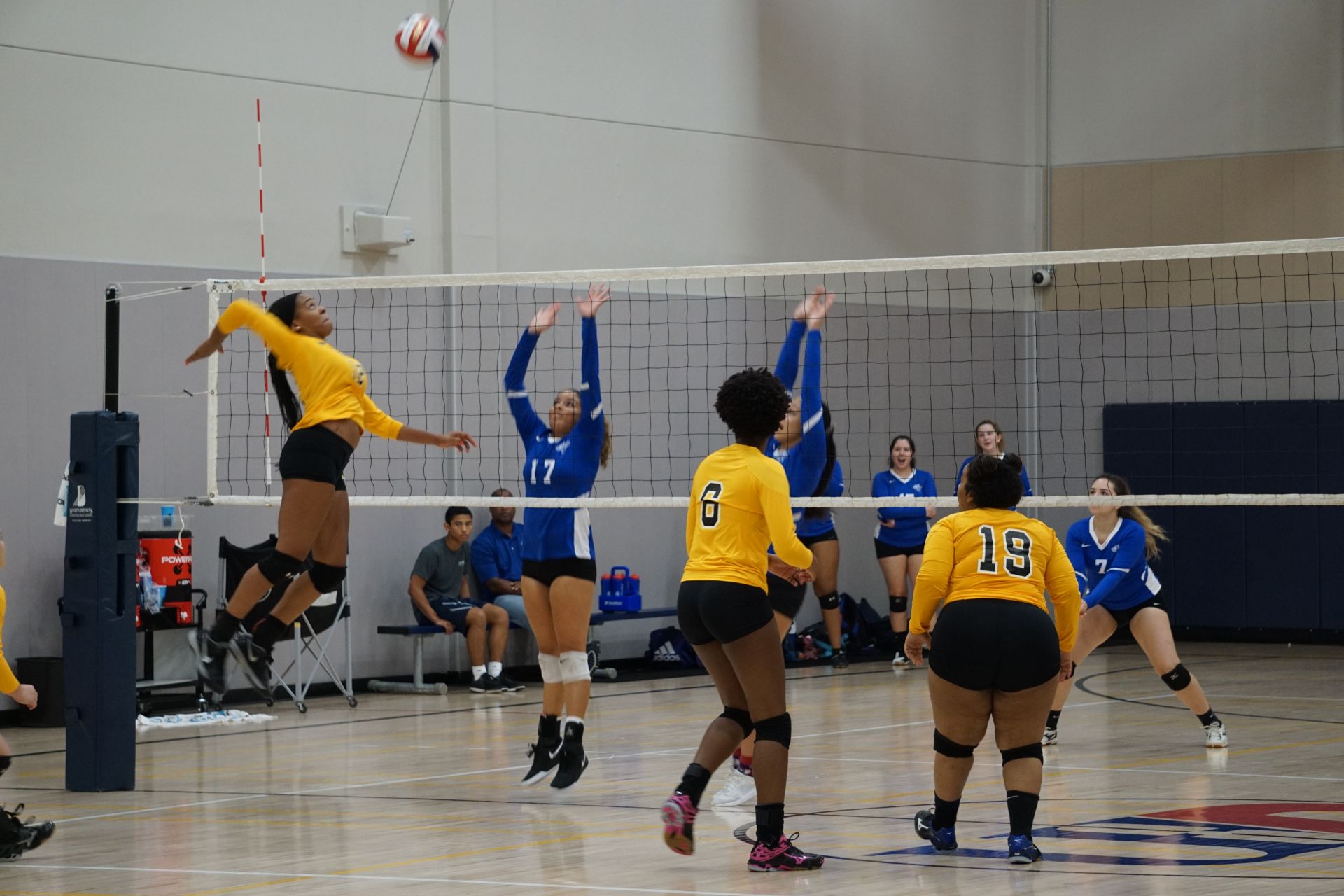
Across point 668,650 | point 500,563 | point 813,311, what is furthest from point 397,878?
point 668,650

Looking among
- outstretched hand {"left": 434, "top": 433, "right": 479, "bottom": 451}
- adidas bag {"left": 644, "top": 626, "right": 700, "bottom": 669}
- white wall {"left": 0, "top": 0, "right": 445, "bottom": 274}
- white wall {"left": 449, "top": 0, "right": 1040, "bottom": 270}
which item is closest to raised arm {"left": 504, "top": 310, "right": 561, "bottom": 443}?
outstretched hand {"left": 434, "top": 433, "right": 479, "bottom": 451}

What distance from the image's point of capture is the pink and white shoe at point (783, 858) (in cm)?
566

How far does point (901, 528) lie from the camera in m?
13.7

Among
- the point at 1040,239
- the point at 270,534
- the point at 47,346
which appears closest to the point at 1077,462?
the point at 1040,239

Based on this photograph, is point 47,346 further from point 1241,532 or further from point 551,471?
point 1241,532

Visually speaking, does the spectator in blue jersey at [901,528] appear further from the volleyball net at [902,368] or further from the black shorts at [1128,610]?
the black shorts at [1128,610]

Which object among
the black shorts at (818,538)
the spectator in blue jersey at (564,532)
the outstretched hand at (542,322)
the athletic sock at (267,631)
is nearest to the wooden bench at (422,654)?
the black shorts at (818,538)

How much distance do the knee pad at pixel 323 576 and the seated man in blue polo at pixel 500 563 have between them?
210 inches

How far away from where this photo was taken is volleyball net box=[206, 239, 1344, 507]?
12398 mm

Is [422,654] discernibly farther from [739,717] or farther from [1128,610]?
[739,717]

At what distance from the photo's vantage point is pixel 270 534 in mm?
11828

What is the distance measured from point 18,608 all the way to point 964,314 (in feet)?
28.9

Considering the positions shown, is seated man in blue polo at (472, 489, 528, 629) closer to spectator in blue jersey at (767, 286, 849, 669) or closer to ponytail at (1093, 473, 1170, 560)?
spectator in blue jersey at (767, 286, 849, 669)

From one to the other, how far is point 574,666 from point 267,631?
129cm
